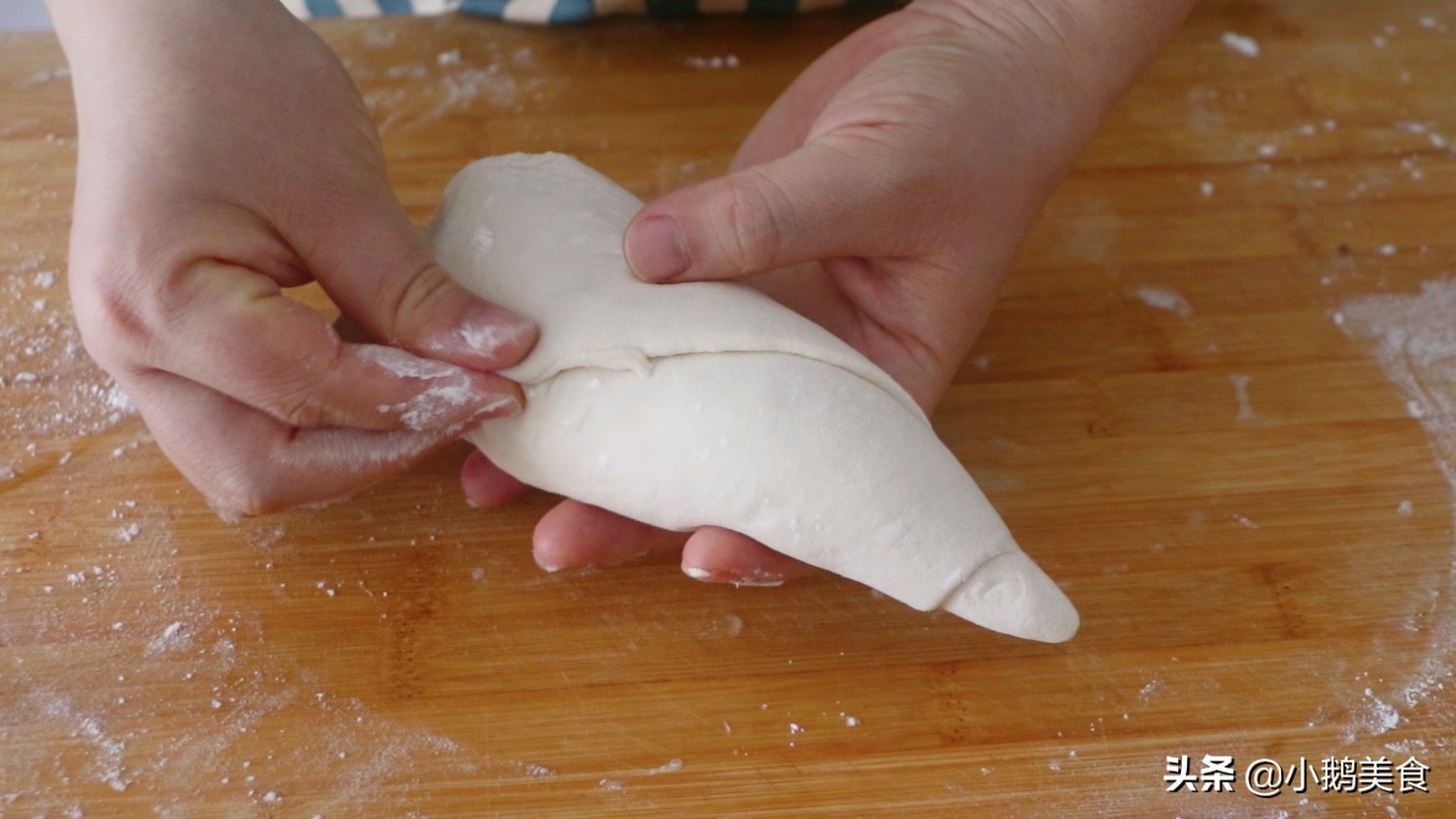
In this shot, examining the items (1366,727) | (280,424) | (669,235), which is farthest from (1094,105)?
(280,424)

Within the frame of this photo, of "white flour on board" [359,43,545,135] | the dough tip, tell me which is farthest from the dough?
"white flour on board" [359,43,545,135]

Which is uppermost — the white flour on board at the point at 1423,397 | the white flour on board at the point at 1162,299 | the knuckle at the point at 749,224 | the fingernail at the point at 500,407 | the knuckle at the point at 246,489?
the knuckle at the point at 749,224

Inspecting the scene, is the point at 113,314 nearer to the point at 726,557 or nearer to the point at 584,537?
the point at 584,537

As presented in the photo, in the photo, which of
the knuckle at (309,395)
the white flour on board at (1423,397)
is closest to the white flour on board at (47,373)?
the knuckle at (309,395)

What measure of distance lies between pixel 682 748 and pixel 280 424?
55cm

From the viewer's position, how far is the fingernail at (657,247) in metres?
1.24

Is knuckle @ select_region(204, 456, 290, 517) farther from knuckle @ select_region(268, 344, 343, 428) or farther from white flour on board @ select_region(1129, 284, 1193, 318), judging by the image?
white flour on board @ select_region(1129, 284, 1193, 318)

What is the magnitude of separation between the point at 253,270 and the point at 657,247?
409 millimetres

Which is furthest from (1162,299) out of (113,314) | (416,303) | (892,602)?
(113,314)

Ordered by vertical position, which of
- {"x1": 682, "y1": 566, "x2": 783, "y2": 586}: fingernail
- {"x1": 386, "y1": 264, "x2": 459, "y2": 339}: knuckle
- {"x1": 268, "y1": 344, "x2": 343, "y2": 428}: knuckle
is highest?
{"x1": 386, "y1": 264, "x2": 459, "y2": 339}: knuckle

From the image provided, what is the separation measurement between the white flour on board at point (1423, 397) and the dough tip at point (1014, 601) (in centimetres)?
37

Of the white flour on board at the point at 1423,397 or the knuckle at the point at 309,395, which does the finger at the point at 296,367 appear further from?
the white flour on board at the point at 1423,397

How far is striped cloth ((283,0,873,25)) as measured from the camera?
201cm

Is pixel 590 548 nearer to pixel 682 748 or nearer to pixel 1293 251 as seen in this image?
pixel 682 748
